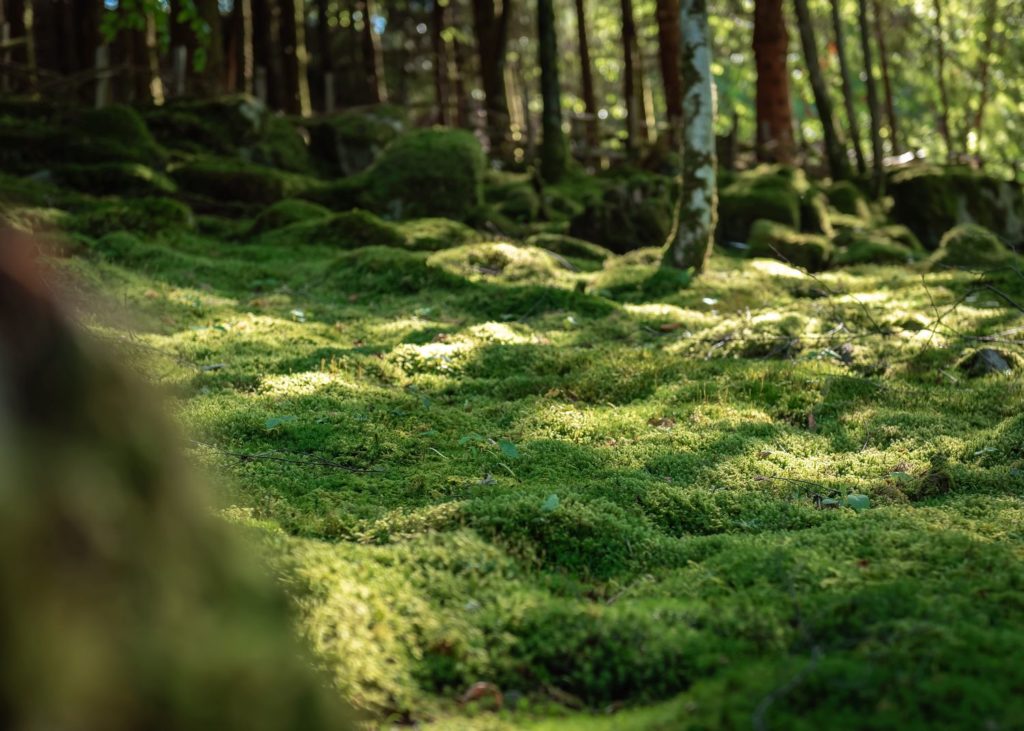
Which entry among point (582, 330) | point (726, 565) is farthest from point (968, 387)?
point (726, 565)

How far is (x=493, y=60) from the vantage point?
22.4 m

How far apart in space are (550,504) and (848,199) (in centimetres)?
1584

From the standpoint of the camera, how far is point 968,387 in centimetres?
542

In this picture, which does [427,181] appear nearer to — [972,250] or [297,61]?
[972,250]

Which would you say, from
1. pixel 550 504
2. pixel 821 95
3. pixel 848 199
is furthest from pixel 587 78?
pixel 550 504

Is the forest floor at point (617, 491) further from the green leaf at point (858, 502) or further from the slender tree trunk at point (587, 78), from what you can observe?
the slender tree trunk at point (587, 78)

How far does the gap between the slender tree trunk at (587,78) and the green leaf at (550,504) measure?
19.9m

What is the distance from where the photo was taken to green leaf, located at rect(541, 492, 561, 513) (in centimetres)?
319

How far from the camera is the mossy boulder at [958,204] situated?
15391 millimetres

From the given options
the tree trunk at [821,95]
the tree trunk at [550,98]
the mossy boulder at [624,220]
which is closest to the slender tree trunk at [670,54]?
the tree trunk at [821,95]

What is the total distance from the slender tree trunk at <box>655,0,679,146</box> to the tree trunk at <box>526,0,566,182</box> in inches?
136

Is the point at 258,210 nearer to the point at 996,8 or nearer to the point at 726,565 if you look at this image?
the point at 726,565

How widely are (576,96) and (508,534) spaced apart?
1555 inches

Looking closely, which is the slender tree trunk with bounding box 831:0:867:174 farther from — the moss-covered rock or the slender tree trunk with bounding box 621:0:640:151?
the moss-covered rock
